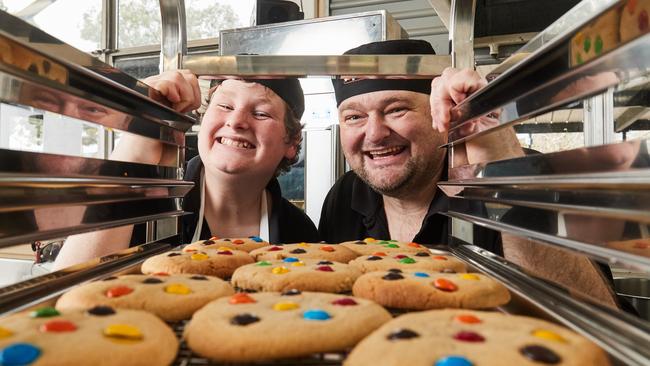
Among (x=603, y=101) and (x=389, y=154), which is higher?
(x=603, y=101)

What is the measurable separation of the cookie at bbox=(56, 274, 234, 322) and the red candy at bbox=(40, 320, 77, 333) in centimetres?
11

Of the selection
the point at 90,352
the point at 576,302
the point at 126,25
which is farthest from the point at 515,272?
the point at 126,25

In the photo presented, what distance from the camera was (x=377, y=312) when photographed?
72cm

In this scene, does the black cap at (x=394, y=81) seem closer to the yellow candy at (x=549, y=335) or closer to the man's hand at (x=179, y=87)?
the man's hand at (x=179, y=87)

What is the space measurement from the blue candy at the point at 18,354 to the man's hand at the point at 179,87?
3.05 feet

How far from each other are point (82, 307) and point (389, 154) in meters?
1.76

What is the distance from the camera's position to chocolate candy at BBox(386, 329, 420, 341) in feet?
1.89

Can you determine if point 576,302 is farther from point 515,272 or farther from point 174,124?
point 174,124

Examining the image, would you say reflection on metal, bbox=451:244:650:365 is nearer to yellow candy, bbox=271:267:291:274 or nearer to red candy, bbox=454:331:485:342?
red candy, bbox=454:331:485:342

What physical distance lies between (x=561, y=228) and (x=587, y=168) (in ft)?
0.36

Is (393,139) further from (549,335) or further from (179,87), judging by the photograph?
(549,335)

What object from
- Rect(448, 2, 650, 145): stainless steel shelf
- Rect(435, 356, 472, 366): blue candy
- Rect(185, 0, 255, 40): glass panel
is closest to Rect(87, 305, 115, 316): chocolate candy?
Rect(435, 356, 472, 366): blue candy

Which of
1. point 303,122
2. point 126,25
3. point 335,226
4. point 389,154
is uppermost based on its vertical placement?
point 126,25

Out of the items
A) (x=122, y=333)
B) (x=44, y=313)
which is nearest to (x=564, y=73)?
(x=122, y=333)
